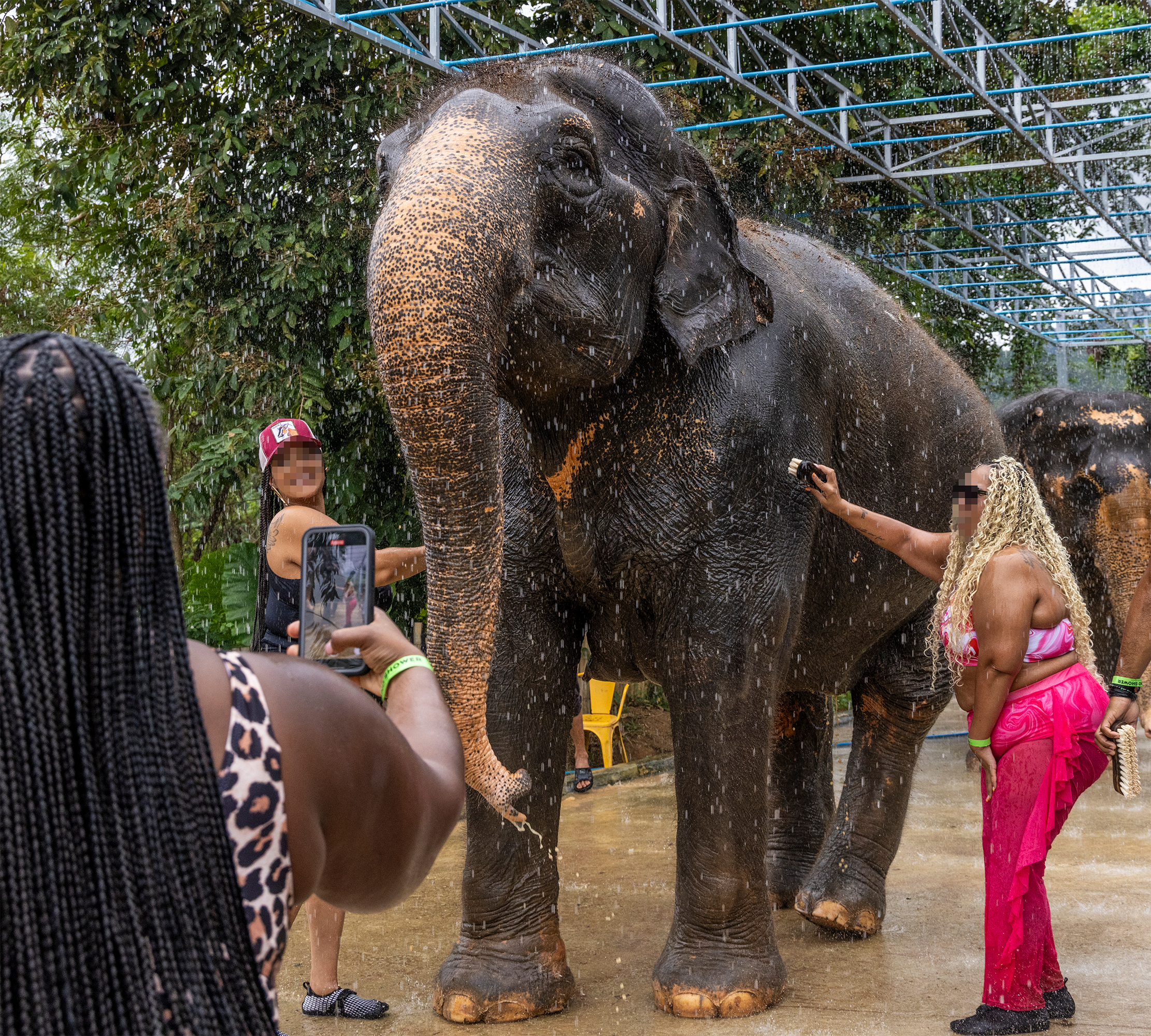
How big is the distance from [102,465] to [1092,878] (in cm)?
502

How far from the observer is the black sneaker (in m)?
3.85

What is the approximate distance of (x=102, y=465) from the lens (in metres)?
1.20

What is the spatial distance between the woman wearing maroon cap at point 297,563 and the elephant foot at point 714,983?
84 cm

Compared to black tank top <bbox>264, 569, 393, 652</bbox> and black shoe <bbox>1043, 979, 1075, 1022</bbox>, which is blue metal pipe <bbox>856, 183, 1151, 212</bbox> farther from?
black tank top <bbox>264, 569, 393, 652</bbox>

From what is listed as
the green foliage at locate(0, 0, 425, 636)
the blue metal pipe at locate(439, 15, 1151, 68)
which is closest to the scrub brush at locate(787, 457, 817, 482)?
the blue metal pipe at locate(439, 15, 1151, 68)

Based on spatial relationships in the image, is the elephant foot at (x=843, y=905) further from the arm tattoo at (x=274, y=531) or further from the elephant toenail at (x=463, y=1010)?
the arm tattoo at (x=274, y=531)

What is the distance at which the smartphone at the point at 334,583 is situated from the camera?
1881mm

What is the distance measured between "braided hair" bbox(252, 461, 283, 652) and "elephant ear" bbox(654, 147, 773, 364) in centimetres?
119

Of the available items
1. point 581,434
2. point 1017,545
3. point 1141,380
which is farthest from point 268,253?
point 1141,380

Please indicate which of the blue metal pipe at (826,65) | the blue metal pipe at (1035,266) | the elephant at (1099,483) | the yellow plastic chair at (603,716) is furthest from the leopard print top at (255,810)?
the blue metal pipe at (1035,266)

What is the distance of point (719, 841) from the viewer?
3.70 m

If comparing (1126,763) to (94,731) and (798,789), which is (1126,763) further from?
(94,731)

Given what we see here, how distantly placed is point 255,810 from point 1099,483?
317 inches

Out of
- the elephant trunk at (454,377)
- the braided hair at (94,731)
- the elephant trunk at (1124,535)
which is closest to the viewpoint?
the braided hair at (94,731)
